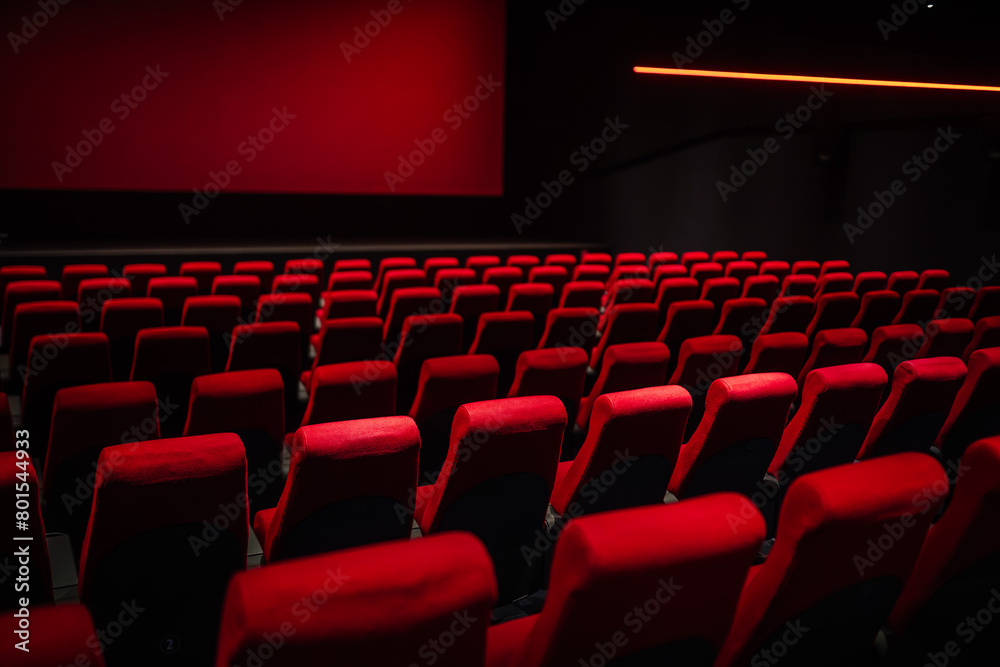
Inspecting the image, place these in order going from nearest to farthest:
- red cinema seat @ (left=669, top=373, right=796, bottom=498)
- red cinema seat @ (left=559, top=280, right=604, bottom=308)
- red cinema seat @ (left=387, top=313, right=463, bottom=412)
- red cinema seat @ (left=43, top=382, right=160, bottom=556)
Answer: red cinema seat @ (left=43, top=382, right=160, bottom=556), red cinema seat @ (left=669, top=373, right=796, bottom=498), red cinema seat @ (left=387, top=313, right=463, bottom=412), red cinema seat @ (left=559, top=280, right=604, bottom=308)

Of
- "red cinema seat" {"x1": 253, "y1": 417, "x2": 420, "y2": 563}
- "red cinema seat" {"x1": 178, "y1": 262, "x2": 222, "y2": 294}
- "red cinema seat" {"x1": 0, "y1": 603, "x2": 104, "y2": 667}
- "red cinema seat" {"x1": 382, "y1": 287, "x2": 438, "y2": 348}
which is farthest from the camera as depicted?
"red cinema seat" {"x1": 178, "y1": 262, "x2": 222, "y2": 294}

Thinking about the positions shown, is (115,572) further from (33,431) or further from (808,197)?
(808,197)

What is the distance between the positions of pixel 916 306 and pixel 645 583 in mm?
3382

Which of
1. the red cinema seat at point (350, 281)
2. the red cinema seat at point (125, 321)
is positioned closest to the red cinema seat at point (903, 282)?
the red cinema seat at point (350, 281)

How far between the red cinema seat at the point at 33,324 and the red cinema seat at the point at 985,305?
4.13 meters

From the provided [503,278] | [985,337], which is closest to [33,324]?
[503,278]

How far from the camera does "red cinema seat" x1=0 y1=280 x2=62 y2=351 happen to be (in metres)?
3.21

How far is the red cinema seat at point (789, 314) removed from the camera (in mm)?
3307

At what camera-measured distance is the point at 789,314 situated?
131 inches

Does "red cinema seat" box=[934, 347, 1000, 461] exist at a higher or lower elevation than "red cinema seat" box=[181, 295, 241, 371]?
lower

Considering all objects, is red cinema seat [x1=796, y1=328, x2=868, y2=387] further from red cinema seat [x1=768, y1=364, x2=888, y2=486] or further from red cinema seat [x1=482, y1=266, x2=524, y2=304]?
red cinema seat [x1=482, y1=266, x2=524, y2=304]

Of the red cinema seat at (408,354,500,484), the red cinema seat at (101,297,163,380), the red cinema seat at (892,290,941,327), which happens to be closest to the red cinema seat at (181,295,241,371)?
the red cinema seat at (101,297,163,380)

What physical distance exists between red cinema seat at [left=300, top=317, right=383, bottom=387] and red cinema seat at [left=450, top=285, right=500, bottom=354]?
2.41ft

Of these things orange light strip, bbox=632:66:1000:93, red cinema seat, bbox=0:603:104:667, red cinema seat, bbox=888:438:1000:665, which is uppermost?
orange light strip, bbox=632:66:1000:93
